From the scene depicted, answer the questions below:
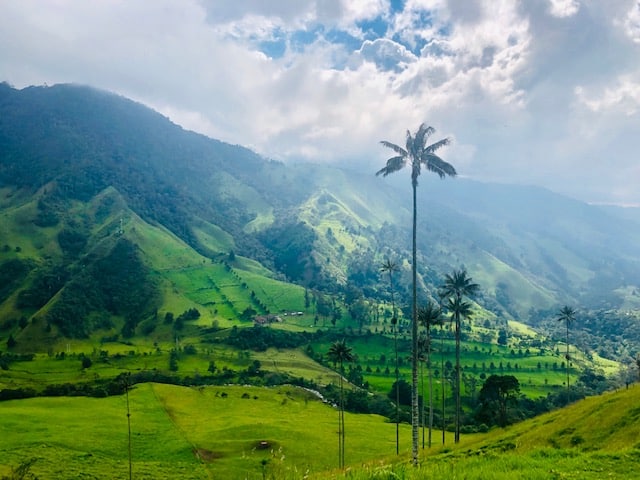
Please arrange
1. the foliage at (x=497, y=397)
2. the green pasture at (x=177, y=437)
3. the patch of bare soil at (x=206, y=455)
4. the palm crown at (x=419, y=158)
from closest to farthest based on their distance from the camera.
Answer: the palm crown at (x=419, y=158) < the green pasture at (x=177, y=437) < the patch of bare soil at (x=206, y=455) < the foliage at (x=497, y=397)

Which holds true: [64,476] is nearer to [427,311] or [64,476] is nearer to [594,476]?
[427,311]

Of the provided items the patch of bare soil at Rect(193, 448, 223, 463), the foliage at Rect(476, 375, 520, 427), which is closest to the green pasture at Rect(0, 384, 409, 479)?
the patch of bare soil at Rect(193, 448, 223, 463)

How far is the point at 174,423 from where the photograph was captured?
10262cm

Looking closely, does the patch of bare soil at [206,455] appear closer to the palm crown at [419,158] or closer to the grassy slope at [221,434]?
the grassy slope at [221,434]

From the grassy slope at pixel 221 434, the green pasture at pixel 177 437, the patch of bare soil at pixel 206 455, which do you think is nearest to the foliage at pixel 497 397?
the green pasture at pixel 177 437

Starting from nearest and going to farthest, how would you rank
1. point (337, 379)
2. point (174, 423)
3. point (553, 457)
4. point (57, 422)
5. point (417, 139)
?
point (553, 457) < point (417, 139) < point (57, 422) < point (174, 423) < point (337, 379)

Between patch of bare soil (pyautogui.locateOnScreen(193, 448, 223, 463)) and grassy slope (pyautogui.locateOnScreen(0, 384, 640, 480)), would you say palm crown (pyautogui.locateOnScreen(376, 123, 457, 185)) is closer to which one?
grassy slope (pyautogui.locateOnScreen(0, 384, 640, 480))

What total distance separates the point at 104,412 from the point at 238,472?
52.3m

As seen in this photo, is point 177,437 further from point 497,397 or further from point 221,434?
point 497,397

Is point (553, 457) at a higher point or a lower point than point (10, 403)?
higher

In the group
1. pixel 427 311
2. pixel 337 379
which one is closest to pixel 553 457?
pixel 427 311

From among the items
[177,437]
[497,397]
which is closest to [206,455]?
[177,437]

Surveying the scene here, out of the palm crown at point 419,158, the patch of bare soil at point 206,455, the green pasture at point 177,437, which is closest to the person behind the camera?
the palm crown at point 419,158

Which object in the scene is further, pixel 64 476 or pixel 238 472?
pixel 238 472
